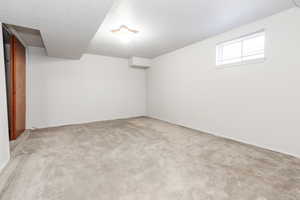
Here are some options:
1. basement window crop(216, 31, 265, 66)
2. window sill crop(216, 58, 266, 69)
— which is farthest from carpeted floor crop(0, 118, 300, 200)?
basement window crop(216, 31, 265, 66)

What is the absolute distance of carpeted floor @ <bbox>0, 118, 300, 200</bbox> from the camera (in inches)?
55.7

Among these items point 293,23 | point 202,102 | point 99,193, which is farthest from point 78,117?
point 293,23

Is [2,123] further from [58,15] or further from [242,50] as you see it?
[242,50]

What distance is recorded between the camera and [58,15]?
6.19 feet

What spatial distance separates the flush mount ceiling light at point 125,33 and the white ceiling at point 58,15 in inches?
25.0

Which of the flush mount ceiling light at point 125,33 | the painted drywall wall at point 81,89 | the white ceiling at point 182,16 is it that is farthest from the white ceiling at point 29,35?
the flush mount ceiling light at point 125,33

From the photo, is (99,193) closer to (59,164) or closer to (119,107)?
(59,164)

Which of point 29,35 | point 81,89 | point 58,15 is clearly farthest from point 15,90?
point 58,15

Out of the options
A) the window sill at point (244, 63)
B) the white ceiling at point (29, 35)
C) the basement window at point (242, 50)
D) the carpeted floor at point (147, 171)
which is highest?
the white ceiling at point (29, 35)

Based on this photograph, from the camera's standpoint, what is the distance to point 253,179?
1.65 meters

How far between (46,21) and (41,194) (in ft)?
7.64

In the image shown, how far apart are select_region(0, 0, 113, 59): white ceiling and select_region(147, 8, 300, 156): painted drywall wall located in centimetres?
274

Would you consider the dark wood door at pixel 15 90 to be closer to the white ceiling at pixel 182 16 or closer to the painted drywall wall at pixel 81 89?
the painted drywall wall at pixel 81 89

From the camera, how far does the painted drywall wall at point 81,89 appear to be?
3994 mm
